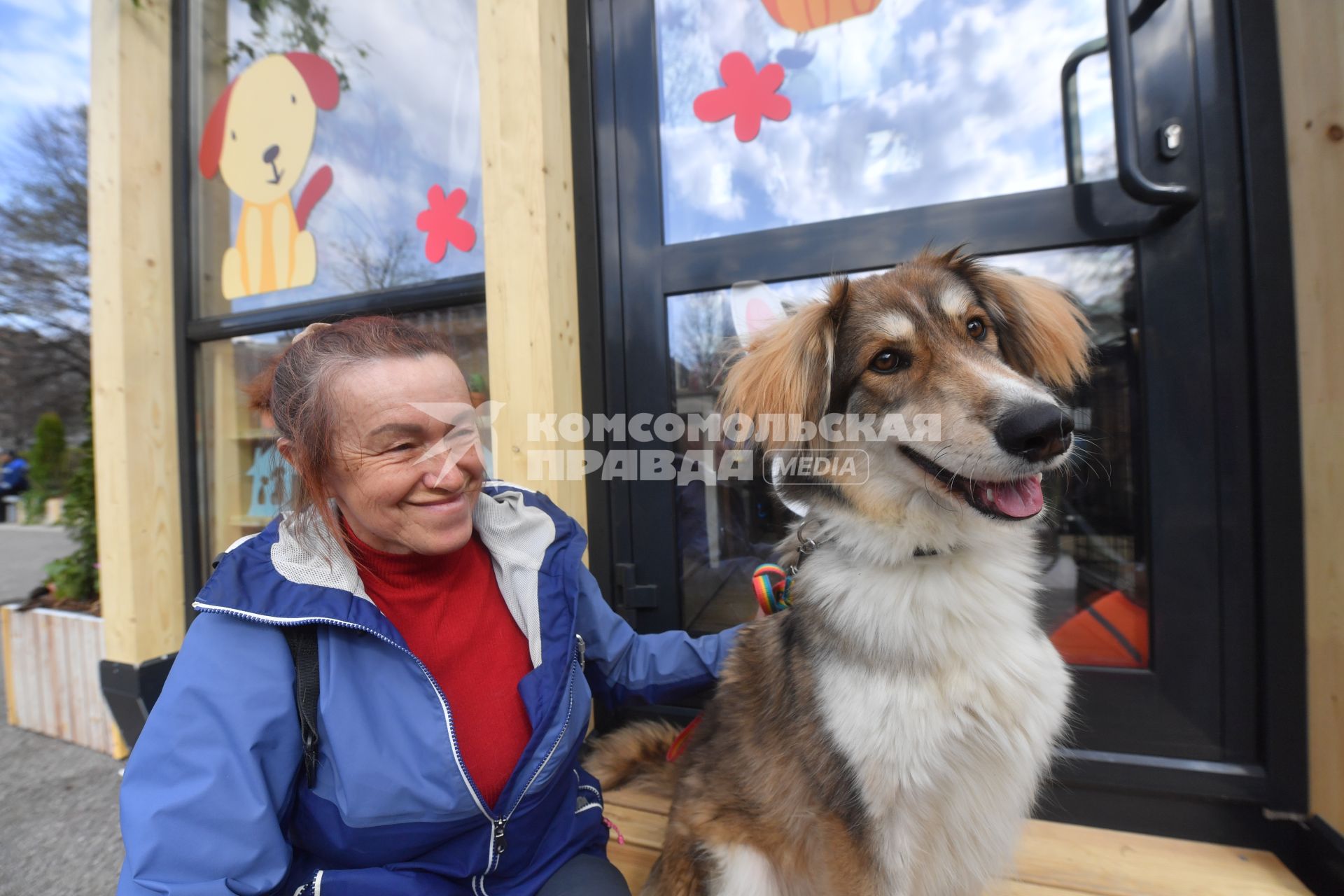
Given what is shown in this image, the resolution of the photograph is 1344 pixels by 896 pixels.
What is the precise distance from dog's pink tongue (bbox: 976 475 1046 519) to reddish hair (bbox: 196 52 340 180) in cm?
344

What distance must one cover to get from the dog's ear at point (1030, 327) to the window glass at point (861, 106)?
0.55 meters

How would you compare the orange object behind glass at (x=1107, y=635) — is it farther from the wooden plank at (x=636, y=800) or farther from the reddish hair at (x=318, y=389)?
the reddish hair at (x=318, y=389)

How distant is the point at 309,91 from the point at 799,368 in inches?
122

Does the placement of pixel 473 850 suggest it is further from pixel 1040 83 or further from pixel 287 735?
pixel 1040 83

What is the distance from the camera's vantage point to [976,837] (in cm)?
123

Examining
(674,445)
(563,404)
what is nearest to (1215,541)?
(674,445)

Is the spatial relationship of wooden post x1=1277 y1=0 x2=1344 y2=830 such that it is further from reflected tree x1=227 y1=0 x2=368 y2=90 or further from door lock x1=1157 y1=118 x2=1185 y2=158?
reflected tree x1=227 y1=0 x2=368 y2=90

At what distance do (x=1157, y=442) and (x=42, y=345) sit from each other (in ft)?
27.9

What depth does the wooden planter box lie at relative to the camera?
2.74 m

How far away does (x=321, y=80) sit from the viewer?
2898 mm

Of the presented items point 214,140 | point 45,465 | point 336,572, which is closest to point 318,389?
point 336,572

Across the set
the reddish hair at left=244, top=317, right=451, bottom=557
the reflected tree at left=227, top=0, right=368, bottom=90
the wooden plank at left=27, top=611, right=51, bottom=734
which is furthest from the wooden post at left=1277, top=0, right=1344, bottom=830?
the wooden plank at left=27, top=611, right=51, bottom=734

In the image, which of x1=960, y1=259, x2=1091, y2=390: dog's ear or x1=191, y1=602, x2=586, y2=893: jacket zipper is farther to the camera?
x1=960, y1=259, x2=1091, y2=390: dog's ear

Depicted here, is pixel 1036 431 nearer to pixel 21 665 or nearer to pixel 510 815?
pixel 510 815
